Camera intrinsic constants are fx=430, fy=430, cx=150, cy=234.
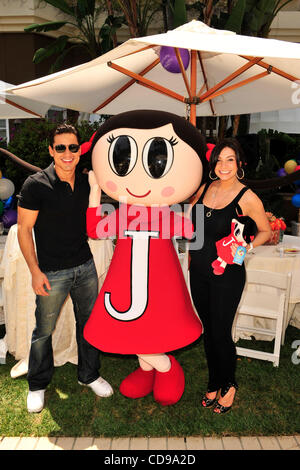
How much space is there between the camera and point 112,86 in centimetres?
360

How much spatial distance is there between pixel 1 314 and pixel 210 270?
2559 millimetres

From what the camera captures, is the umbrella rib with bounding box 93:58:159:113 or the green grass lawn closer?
the green grass lawn

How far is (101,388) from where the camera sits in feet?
10.9

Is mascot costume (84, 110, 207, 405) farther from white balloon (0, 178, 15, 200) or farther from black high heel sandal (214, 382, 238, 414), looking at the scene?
white balloon (0, 178, 15, 200)

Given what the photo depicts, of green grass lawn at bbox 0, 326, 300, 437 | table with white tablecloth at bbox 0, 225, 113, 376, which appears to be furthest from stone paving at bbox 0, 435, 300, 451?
table with white tablecloth at bbox 0, 225, 113, 376

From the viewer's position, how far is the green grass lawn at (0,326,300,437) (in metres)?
2.94

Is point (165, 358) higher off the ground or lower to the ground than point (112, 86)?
lower

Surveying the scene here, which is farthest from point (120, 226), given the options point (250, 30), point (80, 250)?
point (250, 30)

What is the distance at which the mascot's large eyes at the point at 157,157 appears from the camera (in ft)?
8.50

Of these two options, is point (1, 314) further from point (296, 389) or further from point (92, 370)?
point (296, 389)

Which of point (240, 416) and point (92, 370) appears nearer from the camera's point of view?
point (240, 416)

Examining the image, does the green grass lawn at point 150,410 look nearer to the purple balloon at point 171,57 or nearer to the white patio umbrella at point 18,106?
the white patio umbrella at point 18,106

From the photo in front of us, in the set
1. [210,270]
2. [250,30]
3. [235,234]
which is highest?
[250,30]

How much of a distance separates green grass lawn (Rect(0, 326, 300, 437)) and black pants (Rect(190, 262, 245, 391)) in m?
0.31
